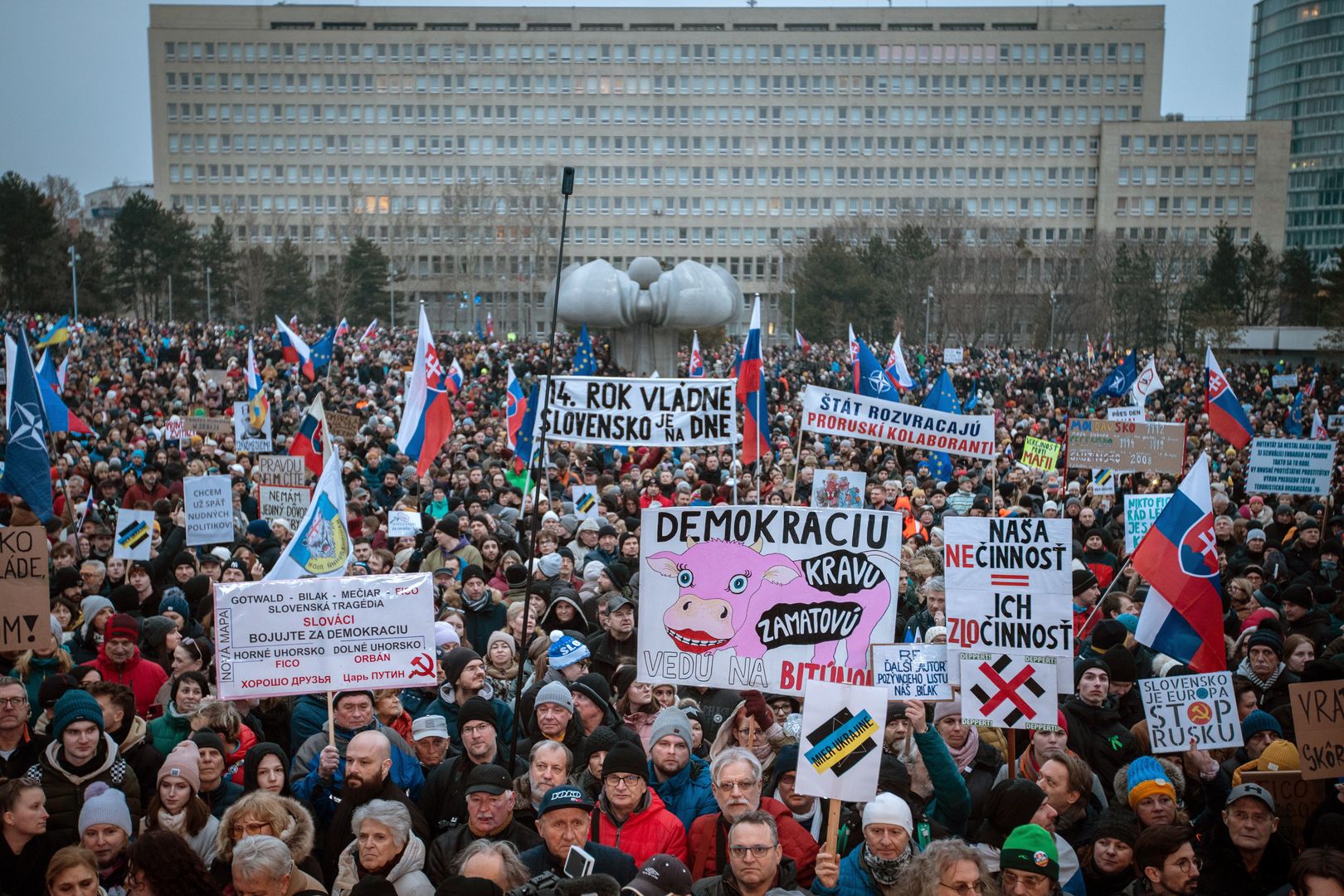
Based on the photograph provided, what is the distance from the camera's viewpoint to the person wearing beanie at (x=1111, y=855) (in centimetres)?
518

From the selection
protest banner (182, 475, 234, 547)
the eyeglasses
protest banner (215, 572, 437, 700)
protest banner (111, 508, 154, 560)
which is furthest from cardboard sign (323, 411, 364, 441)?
the eyeglasses

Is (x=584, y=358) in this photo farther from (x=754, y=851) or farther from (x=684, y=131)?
(x=684, y=131)

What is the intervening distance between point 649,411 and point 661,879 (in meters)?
6.78

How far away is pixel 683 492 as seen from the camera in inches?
555

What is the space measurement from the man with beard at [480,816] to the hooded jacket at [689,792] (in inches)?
28.4

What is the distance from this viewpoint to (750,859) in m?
4.64

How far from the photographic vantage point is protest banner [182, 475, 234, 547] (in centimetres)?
1145

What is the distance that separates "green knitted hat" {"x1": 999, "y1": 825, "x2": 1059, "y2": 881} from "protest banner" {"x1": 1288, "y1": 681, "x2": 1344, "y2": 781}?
1.69 metres

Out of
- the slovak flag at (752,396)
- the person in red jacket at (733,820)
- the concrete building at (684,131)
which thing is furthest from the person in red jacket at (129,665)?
the concrete building at (684,131)

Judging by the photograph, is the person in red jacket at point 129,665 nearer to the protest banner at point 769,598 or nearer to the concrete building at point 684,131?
the protest banner at point 769,598

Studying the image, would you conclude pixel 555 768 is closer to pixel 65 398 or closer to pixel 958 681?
pixel 958 681

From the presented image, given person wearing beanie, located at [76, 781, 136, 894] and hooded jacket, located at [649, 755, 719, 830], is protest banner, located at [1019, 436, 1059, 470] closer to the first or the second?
hooded jacket, located at [649, 755, 719, 830]

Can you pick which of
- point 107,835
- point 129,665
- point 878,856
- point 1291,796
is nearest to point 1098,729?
point 1291,796

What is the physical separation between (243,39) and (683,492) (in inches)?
4385
